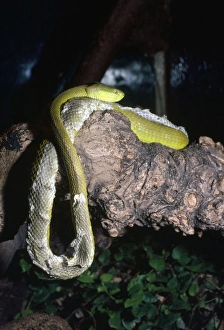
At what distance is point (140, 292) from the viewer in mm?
2871

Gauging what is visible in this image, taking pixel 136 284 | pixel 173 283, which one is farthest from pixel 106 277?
pixel 173 283

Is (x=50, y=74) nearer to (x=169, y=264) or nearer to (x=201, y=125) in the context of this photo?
(x=201, y=125)

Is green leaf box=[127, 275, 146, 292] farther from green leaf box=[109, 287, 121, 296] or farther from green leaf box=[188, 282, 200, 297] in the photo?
green leaf box=[188, 282, 200, 297]

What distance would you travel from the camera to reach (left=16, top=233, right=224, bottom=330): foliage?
2916 mm

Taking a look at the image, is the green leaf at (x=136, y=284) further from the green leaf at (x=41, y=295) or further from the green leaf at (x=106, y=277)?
the green leaf at (x=41, y=295)

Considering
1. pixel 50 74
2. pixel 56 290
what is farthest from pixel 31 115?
pixel 56 290

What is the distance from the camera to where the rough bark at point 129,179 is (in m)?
1.70

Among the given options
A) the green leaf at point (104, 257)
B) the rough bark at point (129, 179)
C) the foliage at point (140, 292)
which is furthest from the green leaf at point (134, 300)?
the rough bark at point (129, 179)

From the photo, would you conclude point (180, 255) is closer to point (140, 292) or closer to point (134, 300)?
point (140, 292)

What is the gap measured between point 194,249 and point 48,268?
77.3 inches

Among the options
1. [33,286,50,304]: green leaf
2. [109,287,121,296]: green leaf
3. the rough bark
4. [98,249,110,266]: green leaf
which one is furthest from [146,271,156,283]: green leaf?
the rough bark

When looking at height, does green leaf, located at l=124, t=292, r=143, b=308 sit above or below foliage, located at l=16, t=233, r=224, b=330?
above

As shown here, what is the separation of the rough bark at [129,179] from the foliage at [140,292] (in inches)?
47.1

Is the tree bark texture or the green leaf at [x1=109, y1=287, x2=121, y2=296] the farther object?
the green leaf at [x1=109, y1=287, x2=121, y2=296]
